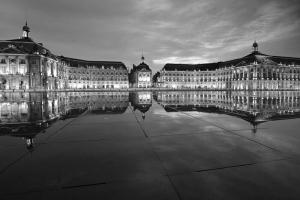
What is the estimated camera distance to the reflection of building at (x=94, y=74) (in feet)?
365

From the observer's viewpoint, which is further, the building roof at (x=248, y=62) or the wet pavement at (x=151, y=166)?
the building roof at (x=248, y=62)

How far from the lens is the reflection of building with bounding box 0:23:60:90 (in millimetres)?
69625

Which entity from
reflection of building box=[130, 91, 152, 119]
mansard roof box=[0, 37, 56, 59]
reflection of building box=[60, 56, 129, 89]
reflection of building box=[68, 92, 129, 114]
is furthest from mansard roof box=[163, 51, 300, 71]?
reflection of building box=[68, 92, 129, 114]

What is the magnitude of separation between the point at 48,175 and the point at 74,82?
11607 cm

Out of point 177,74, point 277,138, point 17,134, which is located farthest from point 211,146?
point 177,74

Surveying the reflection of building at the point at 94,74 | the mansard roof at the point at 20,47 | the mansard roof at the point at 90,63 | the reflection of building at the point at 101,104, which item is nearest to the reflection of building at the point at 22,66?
Answer: the mansard roof at the point at 20,47

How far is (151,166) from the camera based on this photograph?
3785mm

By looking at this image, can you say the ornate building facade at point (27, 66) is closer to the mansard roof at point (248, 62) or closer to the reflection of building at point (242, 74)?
the reflection of building at point (242, 74)

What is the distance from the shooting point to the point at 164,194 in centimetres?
278

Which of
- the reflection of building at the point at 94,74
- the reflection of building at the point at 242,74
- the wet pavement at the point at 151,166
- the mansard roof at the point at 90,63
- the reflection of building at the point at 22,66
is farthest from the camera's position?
the mansard roof at the point at 90,63

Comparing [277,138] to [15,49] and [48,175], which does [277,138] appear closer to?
[48,175]

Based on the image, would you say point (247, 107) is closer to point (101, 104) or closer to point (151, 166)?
point (101, 104)

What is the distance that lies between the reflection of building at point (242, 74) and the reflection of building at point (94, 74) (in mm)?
29927

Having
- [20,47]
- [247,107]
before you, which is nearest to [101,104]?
[247,107]
